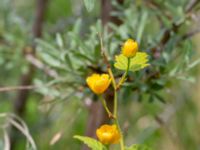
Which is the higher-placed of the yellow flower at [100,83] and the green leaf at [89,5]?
the green leaf at [89,5]

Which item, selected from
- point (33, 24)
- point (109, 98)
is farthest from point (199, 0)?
point (33, 24)

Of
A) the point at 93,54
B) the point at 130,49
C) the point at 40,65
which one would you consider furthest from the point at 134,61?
the point at 40,65

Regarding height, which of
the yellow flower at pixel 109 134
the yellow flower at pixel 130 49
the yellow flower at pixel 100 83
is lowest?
the yellow flower at pixel 109 134

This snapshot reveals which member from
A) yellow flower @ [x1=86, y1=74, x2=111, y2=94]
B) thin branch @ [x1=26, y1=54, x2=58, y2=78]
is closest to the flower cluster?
yellow flower @ [x1=86, y1=74, x2=111, y2=94]

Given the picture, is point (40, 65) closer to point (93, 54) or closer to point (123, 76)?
point (93, 54)

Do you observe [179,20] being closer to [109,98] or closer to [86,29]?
[109,98]

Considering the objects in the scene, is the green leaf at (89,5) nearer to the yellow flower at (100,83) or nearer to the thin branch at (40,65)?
the yellow flower at (100,83)

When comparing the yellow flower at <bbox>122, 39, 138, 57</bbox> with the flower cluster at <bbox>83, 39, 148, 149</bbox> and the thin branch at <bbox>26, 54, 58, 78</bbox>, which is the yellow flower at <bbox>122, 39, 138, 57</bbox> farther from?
the thin branch at <bbox>26, 54, 58, 78</bbox>

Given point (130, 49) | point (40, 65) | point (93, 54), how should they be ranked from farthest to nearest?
point (40, 65), point (93, 54), point (130, 49)

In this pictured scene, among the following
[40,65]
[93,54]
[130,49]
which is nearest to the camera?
[130,49]

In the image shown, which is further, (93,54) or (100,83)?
(93,54)

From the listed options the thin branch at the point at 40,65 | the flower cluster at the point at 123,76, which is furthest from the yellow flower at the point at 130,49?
the thin branch at the point at 40,65
